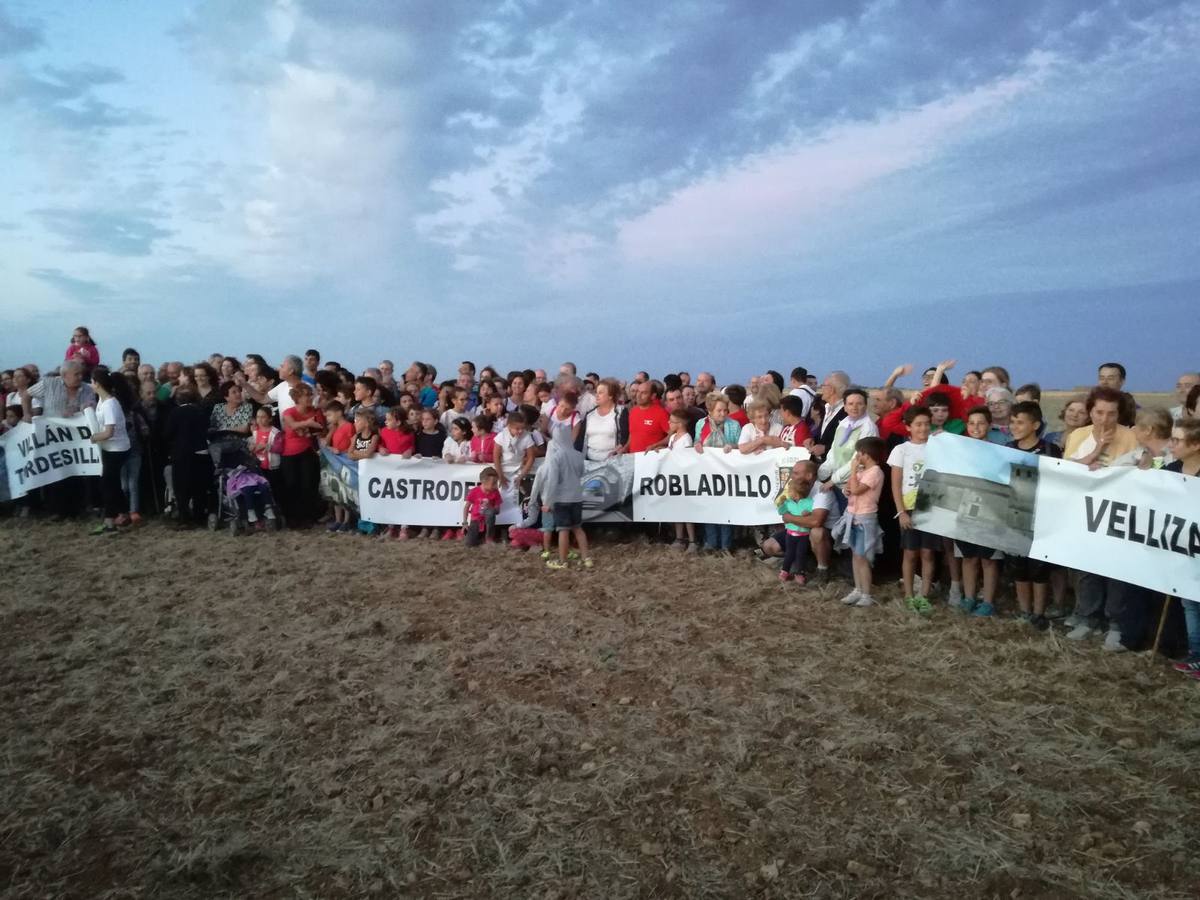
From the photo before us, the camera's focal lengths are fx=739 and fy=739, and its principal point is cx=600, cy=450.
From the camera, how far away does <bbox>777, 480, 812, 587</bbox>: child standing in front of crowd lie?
7.20 meters

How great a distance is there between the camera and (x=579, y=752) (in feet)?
13.4

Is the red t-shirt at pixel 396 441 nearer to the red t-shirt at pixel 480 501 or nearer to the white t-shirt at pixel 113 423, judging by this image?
the red t-shirt at pixel 480 501

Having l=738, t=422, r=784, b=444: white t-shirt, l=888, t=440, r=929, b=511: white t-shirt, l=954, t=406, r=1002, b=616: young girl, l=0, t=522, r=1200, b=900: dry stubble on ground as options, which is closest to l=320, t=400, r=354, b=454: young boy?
l=0, t=522, r=1200, b=900: dry stubble on ground

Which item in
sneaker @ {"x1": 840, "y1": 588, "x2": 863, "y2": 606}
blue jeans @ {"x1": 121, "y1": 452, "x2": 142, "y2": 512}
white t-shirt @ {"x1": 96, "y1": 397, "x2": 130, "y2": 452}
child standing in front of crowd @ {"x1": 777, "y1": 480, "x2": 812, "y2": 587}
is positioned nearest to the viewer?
sneaker @ {"x1": 840, "y1": 588, "x2": 863, "y2": 606}

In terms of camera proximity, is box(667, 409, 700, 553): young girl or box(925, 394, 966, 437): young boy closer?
box(925, 394, 966, 437): young boy

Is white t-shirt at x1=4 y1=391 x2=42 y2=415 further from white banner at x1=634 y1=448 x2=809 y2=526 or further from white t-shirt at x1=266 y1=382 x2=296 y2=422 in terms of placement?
white banner at x1=634 y1=448 x2=809 y2=526

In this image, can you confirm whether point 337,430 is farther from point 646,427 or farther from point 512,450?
point 646,427

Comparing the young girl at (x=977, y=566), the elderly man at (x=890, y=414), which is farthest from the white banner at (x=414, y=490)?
the young girl at (x=977, y=566)

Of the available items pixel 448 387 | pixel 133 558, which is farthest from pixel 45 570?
pixel 448 387

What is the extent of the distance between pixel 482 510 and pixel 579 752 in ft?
17.1

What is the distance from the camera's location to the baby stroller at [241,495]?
955cm

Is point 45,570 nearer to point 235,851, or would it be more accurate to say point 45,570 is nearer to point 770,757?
point 235,851

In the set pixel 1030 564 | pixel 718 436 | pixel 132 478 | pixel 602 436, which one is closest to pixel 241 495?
pixel 132 478

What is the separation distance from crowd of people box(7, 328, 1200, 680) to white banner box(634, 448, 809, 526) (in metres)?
0.16
